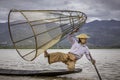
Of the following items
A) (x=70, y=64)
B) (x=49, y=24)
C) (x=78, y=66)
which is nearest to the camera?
(x=49, y=24)

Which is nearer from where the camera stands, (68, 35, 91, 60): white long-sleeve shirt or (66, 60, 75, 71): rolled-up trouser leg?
(68, 35, 91, 60): white long-sleeve shirt

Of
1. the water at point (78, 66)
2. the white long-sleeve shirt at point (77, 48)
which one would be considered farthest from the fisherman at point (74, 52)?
the water at point (78, 66)

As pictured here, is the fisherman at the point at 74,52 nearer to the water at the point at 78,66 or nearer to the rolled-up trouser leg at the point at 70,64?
the rolled-up trouser leg at the point at 70,64

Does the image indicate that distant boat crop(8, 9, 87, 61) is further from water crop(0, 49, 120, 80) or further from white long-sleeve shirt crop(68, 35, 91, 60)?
water crop(0, 49, 120, 80)

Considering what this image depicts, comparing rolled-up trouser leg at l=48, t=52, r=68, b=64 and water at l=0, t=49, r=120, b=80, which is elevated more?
rolled-up trouser leg at l=48, t=52, r=68, b=64

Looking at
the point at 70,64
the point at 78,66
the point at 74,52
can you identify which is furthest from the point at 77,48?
the point at 78,66

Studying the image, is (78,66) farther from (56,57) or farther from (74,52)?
(56,57)

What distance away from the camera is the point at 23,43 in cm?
1056

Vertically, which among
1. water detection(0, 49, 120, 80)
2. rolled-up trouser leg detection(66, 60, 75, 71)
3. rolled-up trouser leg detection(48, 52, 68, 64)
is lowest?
water detection(0, 49, 120, 80)

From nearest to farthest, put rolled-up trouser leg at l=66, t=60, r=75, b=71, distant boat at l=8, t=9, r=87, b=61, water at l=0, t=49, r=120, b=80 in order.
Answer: distant boat at l=8, t=9, r=87, b=61, rolled-up trouser leg at l=66, t=60, r=75, b=71, water at l=0, t=49, r=120, b=80

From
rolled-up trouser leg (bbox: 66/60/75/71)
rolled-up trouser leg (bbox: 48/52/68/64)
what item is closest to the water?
rolled-up trouser leg (bbox: 66/60/75/71)

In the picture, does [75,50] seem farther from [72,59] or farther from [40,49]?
[40,49]

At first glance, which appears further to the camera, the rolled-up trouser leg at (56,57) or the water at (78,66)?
the water at (78,66)

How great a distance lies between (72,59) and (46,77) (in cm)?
241
